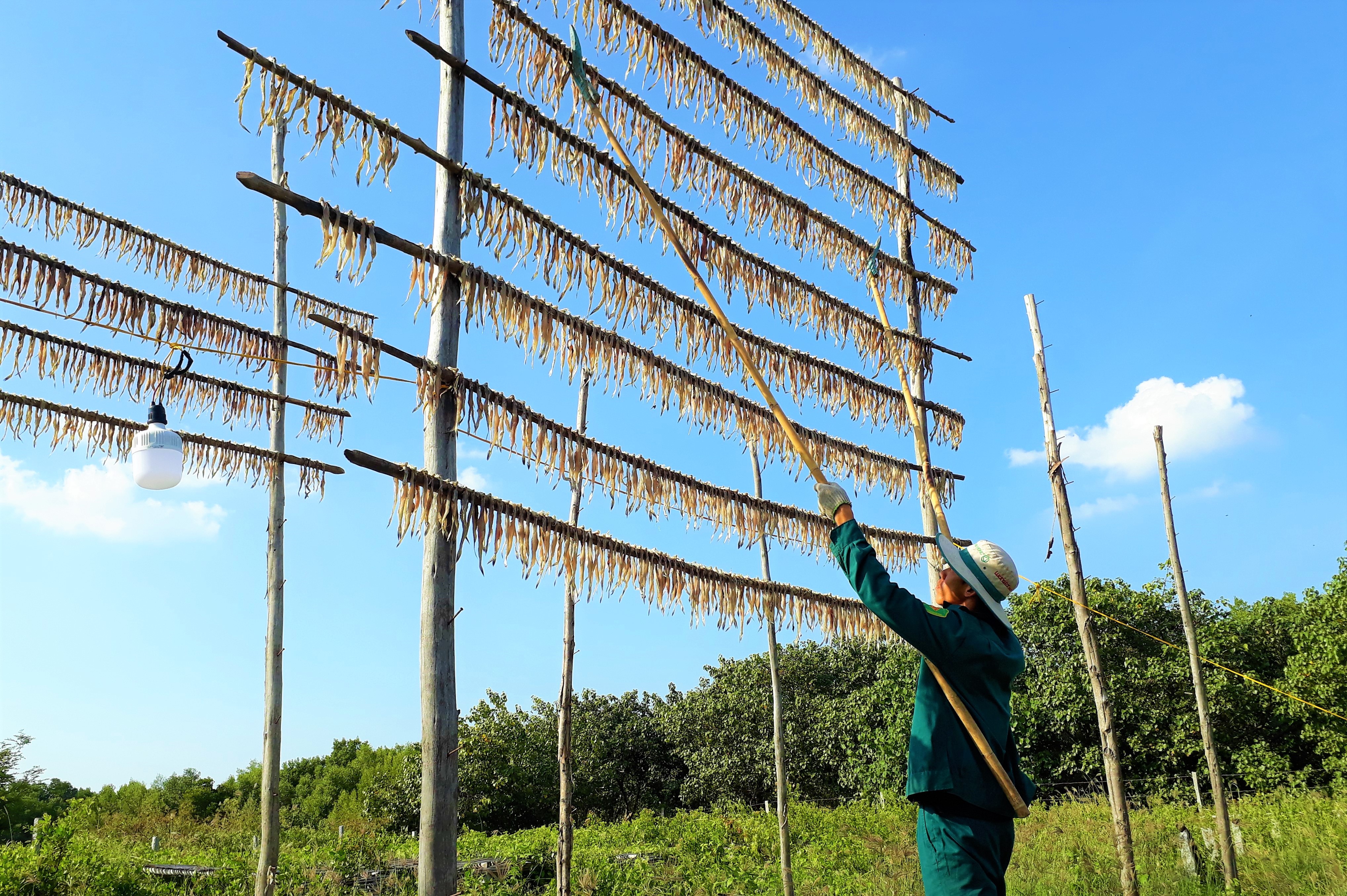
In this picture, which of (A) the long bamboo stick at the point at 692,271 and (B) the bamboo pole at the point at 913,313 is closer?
(A) the long bamboo stick at the point at 692,271

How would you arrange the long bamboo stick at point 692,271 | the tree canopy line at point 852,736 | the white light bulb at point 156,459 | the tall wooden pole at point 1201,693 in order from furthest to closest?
the tree canopy line at point 852,736 → the tall wooden pole at point 1201,693 → the white light bulb at point 156,459 → the long bamboo stick at point 692,271

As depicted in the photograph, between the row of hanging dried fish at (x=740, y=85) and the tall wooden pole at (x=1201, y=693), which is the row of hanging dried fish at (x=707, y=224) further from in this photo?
the tall wooden pole at (x=1201, y=693)

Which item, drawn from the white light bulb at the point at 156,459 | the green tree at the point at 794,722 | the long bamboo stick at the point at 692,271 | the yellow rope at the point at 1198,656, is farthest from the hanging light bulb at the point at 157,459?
the green tree at the point at 794,722

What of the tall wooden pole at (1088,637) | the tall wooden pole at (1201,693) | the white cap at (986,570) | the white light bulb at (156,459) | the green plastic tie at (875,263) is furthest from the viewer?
the tall wooden pole at (1201,693)

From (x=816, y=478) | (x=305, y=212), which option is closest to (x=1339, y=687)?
(x=816, y=478)

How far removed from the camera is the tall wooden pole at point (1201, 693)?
32.0ft

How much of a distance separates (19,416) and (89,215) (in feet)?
5.53

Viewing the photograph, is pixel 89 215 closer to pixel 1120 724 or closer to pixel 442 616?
pixel 442 616

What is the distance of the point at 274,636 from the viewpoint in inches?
366

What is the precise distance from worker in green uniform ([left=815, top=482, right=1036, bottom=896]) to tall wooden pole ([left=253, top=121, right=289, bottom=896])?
753 centimetres

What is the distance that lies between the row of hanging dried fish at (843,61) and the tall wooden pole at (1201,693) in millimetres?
5624

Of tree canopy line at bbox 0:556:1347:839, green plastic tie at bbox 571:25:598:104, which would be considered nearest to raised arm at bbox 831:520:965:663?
green plastic tie at bbox 571:25:598:104

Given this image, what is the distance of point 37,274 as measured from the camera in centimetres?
665

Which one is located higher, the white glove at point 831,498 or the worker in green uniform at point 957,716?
the white glove at point 831,498
